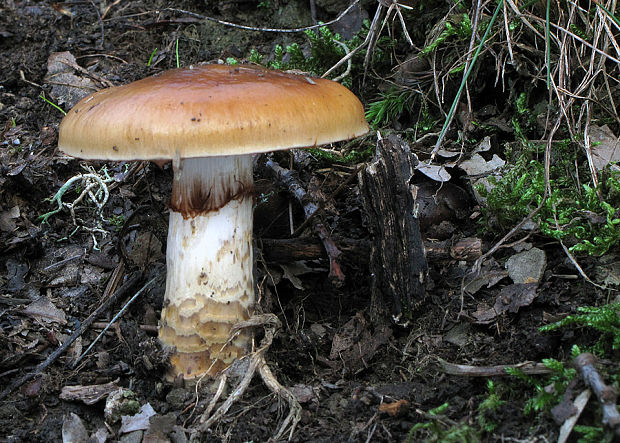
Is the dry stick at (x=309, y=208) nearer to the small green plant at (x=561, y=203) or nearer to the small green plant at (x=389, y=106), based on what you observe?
the small green plant at (x=389, y=106)

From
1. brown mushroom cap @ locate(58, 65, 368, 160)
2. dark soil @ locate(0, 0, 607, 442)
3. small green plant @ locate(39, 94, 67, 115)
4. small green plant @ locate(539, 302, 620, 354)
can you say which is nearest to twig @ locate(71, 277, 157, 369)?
dark soil @ locate(0, 0, 607, 442)

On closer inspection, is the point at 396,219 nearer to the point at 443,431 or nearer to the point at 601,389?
the point at 443,431

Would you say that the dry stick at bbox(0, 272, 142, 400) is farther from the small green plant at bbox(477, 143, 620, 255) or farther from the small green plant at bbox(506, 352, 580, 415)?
the small green plant at bbox(506, 352, 580, 415)

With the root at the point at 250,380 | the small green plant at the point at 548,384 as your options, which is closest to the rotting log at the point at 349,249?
the root at the point at 250,380

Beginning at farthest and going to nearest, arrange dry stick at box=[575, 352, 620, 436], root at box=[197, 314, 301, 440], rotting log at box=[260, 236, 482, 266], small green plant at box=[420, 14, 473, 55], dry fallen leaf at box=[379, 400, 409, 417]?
small green plant at box=[420, 14, 473, 55], rotting log at box=[260, 236, 482, 266], root at box=[197, 314, 301, 440], dry fallen leaf at box=[379, 400, 409, 417], dry stick at box=[575, 352, 620, 436]

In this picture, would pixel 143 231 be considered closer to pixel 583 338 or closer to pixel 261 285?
pixel 261 285

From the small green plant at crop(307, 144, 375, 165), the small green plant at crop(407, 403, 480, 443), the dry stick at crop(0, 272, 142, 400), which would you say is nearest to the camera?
the small green plant at crop(407, 403, 480, 443)

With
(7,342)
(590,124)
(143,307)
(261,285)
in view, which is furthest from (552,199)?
(7,342)
